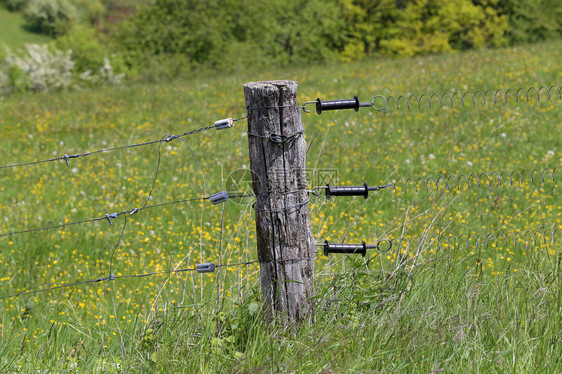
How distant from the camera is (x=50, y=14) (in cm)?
6400

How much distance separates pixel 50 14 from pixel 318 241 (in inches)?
2673

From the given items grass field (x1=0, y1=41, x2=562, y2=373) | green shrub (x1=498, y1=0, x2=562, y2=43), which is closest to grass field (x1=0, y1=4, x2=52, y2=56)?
green shrub (x1=498, y1=0, x2=562, y2=43)

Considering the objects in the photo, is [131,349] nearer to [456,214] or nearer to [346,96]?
[456,214]

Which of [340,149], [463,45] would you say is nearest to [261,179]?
[340,149]

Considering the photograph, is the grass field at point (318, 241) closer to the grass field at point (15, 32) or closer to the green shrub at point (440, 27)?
the green shrub at point (440, 27)

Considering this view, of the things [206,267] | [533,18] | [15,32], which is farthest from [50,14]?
[206,267]

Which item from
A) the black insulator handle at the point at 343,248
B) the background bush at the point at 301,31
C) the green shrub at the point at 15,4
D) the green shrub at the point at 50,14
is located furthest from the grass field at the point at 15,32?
the black insulator handle at the point at 343,248

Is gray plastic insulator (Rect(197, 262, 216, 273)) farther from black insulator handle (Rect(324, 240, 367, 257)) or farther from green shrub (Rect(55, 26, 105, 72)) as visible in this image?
green shrub (Rect(55, 26, 105, 72))

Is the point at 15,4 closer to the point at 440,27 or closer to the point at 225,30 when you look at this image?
the point at 225,30

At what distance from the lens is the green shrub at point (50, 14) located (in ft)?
204

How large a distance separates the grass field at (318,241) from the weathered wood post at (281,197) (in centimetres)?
17

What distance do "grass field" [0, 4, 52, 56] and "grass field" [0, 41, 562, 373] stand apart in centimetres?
5225

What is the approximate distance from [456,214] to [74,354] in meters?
4.39

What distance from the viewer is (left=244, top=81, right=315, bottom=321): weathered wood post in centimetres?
318
